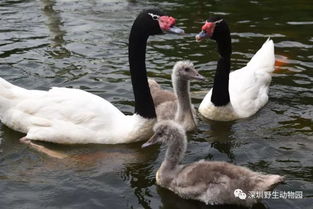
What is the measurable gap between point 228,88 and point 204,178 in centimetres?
310

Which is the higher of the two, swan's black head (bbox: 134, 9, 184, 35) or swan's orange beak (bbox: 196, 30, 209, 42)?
swan's black head (bbox: 134, 9, 184, 35)

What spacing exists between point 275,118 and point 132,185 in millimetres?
3127

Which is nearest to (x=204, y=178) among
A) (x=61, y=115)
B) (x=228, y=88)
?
(x=61, y=115)

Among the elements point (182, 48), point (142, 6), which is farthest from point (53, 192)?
point (142, 6)

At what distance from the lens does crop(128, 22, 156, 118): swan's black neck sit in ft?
26.6

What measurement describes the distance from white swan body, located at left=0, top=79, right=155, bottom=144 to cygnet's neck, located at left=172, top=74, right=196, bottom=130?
21.2 inches

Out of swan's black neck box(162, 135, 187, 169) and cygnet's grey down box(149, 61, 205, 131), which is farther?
cygnet's grey down box(149, 61, 205, 131)

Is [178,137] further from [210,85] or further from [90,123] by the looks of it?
[210,85]

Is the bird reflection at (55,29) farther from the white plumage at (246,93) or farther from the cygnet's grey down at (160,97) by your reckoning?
the white plumage at (246,93)

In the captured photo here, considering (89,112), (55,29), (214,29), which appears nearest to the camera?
(89,112)

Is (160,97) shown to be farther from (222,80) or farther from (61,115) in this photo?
(61,115)

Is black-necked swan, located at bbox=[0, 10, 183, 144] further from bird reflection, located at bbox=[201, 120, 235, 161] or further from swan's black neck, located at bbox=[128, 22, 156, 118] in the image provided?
bird reflection, located at bbox=[201, 120, 235, 161]

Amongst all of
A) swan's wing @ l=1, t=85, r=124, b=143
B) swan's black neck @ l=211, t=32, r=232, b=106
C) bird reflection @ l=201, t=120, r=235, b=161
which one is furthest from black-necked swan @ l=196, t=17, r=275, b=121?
swan's wing @ l=1, t=85, r=124, b=143

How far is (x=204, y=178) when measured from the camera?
6.51 m
